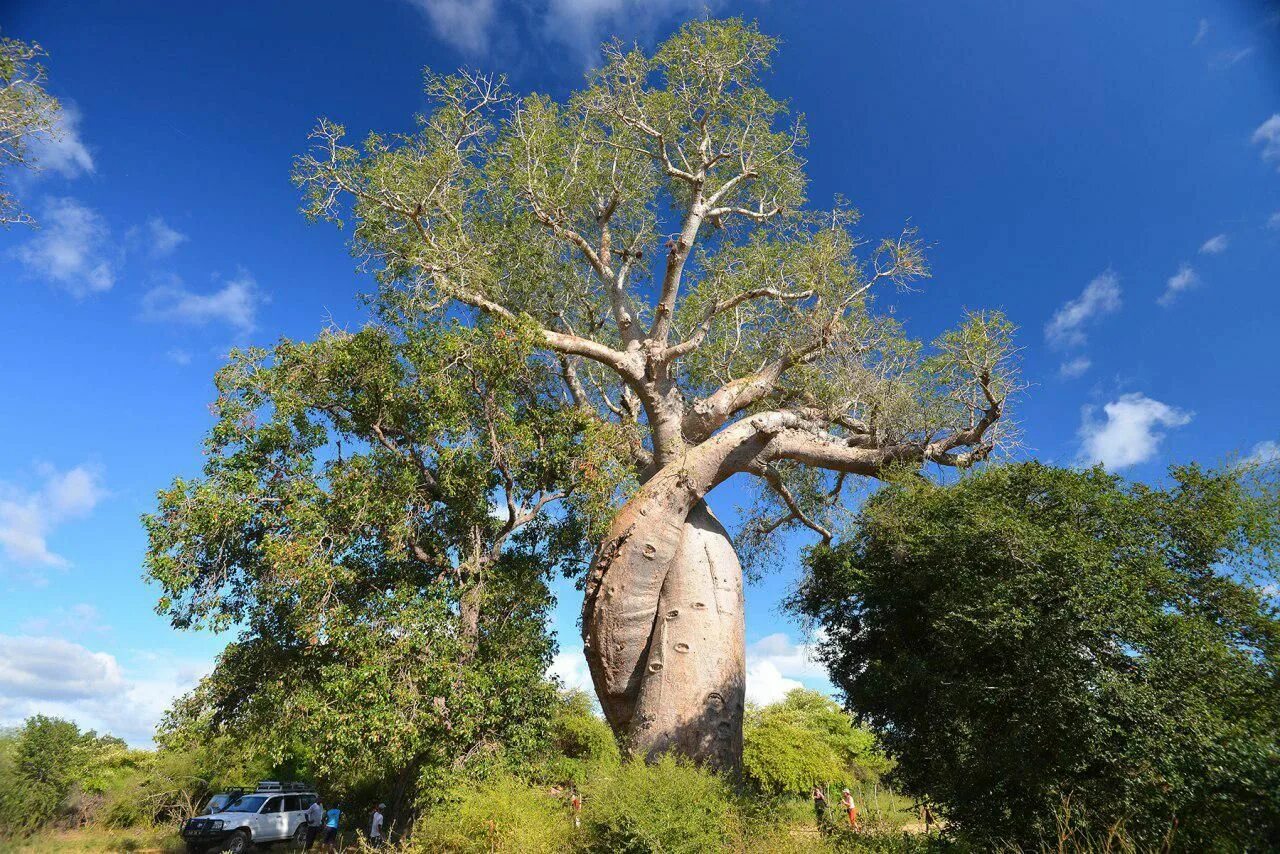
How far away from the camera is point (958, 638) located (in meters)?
6.62

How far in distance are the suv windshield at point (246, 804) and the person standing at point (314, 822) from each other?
1664mm

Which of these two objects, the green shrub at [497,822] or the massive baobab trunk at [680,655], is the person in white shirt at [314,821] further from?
the massive baobab trunk at [680,655]

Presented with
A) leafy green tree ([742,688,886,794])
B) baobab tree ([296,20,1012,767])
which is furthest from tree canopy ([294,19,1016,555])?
leafy green tree ([742,688,886,794])

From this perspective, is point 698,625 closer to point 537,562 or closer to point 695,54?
point 537,562

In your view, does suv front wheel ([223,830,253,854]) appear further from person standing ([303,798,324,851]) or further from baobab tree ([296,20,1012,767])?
baobab tree ([296,20,1012,767])

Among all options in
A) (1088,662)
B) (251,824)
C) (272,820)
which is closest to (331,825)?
(272,820)

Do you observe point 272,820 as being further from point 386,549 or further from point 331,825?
point 386,549

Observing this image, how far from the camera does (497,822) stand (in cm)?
674

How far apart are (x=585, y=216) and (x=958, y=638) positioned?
904 cm

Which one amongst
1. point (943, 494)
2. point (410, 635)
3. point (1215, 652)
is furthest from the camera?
point (943, 494)

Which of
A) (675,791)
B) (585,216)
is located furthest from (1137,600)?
(585,216)

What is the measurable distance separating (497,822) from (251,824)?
957 cm

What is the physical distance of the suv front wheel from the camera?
12391 millimetres

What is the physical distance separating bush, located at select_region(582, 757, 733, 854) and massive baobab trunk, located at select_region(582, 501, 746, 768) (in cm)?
130
